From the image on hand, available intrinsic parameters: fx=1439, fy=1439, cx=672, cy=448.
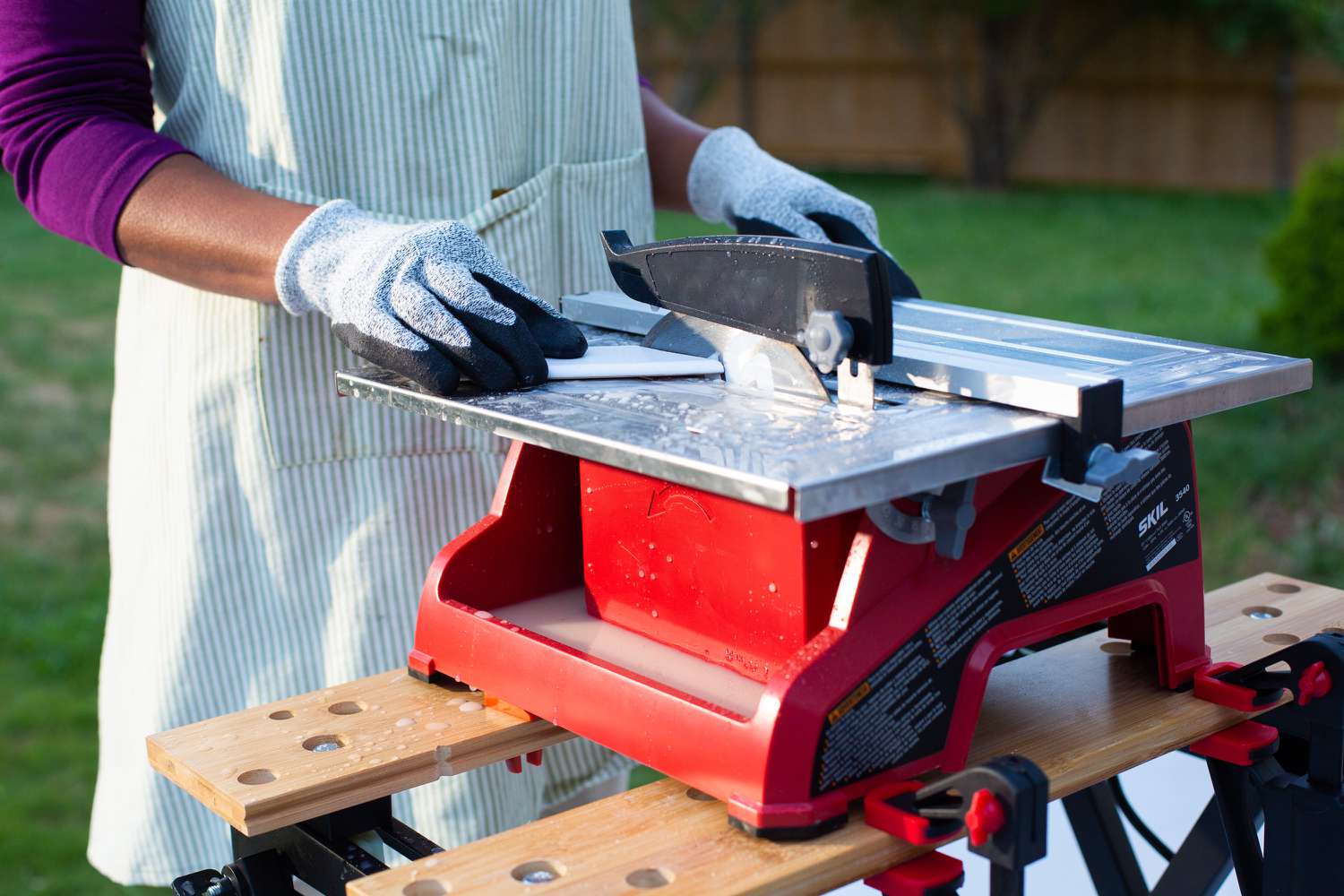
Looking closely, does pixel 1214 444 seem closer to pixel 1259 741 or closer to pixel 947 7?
pixel 1259 741

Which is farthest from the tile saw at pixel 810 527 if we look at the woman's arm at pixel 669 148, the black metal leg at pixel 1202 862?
the woman's arm at pixel 669 148

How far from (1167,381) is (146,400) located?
44.8 inches

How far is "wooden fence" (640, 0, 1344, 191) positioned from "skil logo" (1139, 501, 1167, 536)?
1057cm

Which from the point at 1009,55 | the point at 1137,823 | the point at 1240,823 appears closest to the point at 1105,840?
the point at 1137,823

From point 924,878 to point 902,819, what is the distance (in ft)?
0.16

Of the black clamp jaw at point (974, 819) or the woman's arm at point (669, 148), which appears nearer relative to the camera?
the black clamp jaw at point (974, 819)

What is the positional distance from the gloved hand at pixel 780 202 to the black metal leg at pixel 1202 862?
61cm

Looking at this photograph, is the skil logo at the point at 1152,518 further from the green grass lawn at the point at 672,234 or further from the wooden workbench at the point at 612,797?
the green grass lawn at the point at 672,234

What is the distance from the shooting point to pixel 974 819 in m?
0.94

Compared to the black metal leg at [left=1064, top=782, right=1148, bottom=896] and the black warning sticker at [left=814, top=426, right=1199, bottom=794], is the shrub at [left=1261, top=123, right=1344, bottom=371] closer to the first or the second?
the black metal leg at [left=1064, top=782, right=1148, bottom=896]

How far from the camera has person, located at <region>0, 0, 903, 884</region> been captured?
145 centimetres

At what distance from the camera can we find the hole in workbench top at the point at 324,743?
117 centimetres

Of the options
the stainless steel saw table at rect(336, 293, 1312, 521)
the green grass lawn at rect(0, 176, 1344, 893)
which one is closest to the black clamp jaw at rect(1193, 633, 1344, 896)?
the stainless steel saw table at rect(336, 293, 1312, 521)

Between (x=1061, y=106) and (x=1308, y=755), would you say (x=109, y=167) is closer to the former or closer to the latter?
(x=1308, y=755)
